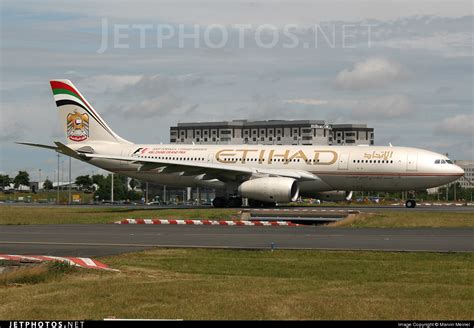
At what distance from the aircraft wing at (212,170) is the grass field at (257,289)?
2964cm

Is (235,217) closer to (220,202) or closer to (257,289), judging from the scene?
(220,202)

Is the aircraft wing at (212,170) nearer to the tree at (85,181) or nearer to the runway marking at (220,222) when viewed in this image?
the runway marking at (220,222)

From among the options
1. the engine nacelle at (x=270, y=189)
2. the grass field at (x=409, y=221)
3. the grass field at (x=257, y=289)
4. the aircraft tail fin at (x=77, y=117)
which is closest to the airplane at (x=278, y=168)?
the engine nacelle at (x=270, y=189)

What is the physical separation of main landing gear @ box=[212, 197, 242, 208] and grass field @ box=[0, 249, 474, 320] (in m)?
31.8

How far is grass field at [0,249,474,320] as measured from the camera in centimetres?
1399

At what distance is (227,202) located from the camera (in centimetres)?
5550

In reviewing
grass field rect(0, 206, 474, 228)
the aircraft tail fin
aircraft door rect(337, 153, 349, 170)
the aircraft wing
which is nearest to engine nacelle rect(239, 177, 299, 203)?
the aircraft wing

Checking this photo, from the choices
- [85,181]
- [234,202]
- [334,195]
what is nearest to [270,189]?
[234,202]

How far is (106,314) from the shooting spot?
13.9 metres

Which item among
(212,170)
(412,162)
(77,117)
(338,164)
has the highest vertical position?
(77,117)

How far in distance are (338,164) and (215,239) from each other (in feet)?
82.5

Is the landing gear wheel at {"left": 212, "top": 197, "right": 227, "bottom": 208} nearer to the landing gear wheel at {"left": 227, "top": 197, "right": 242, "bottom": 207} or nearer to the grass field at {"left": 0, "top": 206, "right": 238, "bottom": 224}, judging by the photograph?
the landing gear wheel at {"left": 227, "top": 197, "right": 242, "bottom": 207}

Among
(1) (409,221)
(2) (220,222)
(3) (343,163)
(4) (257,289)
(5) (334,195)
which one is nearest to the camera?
(4) (257,289)

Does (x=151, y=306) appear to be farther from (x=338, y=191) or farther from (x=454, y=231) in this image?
(x=338, y=191)
